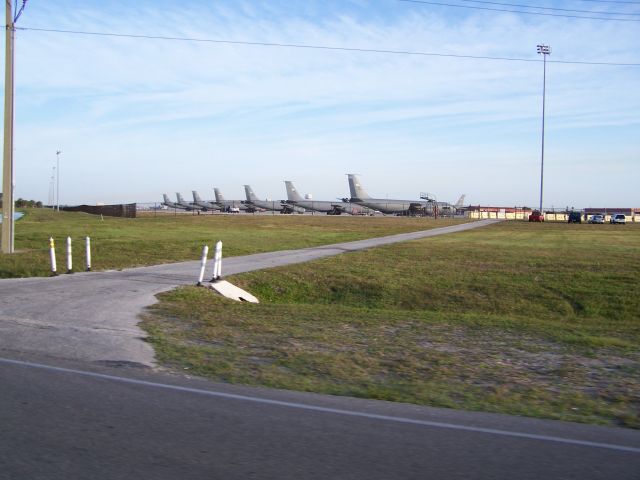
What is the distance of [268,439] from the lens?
19.7 feet

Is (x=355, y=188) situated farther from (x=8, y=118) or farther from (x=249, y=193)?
(x=8, y=118)

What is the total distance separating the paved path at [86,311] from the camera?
9.81 metres

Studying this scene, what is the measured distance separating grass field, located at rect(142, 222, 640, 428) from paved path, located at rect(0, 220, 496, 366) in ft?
1.68

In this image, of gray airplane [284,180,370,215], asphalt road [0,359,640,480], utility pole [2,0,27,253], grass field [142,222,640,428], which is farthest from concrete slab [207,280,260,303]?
gray airplane [284,180,370,215]

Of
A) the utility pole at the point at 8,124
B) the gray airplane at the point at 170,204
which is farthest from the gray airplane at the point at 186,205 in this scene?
the utility pole at the point at 8,124

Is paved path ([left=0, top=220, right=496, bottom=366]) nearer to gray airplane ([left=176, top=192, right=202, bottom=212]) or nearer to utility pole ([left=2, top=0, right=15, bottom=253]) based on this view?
utility pole ([left=2, top=0, right=15, bottom=253])

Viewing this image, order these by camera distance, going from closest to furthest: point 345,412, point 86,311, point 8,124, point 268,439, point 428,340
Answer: point 268,439
point 345,412
point 428,340
point 86,311
point 8,124

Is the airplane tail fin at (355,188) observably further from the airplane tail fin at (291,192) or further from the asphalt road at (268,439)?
the asphalt road at (268,439)

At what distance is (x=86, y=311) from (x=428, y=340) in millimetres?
6491

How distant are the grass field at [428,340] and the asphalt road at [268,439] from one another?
0.67m

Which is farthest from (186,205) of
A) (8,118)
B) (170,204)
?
(8,118)

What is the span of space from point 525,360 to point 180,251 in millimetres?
19920

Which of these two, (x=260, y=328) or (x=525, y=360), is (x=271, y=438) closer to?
(x=525, y=360)

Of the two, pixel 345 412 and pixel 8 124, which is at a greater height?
pixel 8 124
